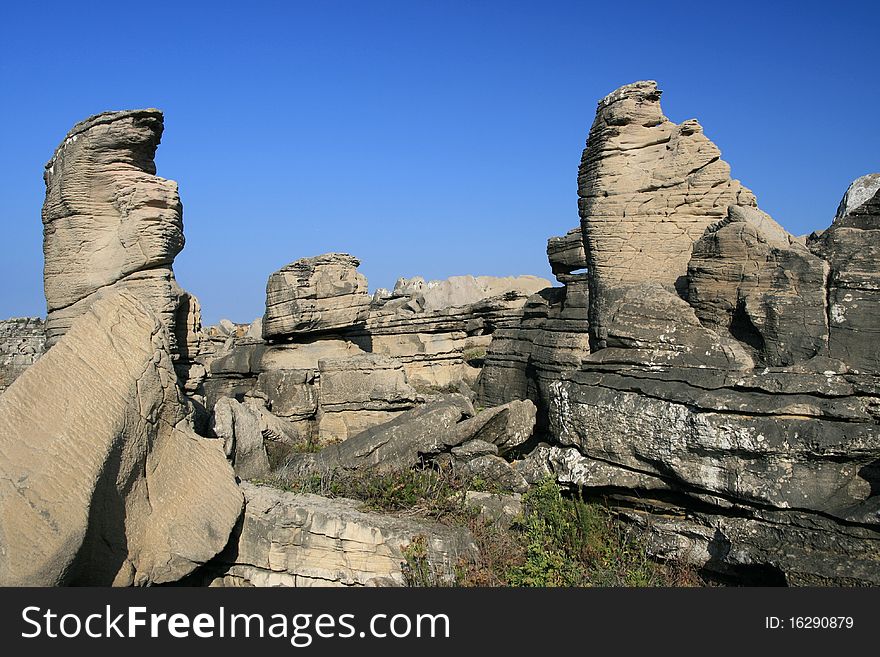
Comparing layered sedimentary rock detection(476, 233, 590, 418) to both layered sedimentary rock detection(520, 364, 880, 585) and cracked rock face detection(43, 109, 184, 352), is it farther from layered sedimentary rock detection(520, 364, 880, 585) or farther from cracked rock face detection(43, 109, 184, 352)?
cracked rock face detection(43, 109, 184, 352)

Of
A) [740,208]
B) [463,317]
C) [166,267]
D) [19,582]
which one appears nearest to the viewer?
[19,582]

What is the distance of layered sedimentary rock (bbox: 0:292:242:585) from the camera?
150 inches

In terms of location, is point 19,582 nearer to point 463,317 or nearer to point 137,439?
point 137,439

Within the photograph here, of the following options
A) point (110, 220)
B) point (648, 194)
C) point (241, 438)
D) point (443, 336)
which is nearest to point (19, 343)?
point (443, 336)

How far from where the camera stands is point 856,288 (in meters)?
5.80

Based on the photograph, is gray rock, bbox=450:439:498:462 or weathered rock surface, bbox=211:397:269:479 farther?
weathered rock surface, bbox=211:397:269:479

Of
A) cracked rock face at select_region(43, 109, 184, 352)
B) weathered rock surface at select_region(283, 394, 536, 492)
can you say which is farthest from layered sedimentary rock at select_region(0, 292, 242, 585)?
cracked rock face at select_region(43, 109, 184, 352)

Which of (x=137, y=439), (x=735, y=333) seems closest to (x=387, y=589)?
(x=137, y=439)

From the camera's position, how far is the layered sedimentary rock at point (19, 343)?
53.2 ft

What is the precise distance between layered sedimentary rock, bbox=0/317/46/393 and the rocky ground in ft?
31.5

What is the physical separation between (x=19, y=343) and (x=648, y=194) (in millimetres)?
14925

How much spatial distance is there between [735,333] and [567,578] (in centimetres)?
283

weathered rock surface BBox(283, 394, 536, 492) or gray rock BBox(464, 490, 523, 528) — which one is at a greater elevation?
weathered rock surface BBox(283, 394, 536, 492)

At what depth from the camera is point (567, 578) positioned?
5176 mm
